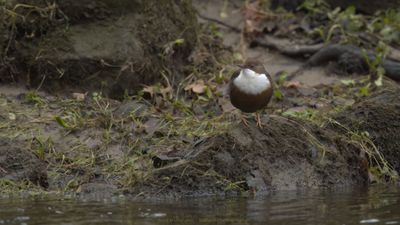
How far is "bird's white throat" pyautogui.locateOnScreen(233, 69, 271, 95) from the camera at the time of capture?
8031mm

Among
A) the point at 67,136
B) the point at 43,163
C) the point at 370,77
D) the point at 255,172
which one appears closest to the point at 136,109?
the point at 67,136

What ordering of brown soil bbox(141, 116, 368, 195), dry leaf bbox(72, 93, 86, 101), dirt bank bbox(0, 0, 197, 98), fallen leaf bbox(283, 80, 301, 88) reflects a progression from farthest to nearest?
fallen leaf bbox(283, 80, 301, 88) → dirt bank bbox(0, 0, 197, 98) → dry leaf bbox(72, 93, 86, 101) → brown soil bbox(141, 116, 368, 195)

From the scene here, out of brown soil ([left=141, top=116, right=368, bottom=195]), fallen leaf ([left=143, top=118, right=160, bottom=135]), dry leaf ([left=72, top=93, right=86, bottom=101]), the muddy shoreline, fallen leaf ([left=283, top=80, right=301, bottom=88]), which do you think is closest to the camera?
brown soil ([left=141, top=116, right=368, bottom=195])

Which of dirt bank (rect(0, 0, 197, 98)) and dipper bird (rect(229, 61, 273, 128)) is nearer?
dipper bird (rect(229, 61, 273, 128))

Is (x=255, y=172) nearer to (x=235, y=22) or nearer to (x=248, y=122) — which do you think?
(x=248, y=122)

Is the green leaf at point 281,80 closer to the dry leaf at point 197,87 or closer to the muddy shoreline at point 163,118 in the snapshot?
the muddy shoreline at point 163,118

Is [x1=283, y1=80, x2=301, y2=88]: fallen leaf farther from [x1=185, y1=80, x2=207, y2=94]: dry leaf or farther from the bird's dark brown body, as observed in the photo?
the bird's dark brown body

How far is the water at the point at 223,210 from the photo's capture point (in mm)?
6164

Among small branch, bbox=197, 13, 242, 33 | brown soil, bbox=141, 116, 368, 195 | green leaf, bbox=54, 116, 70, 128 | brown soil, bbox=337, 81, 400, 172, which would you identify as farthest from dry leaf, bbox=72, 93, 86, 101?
small branch, bbox=197, 13, 242, 33

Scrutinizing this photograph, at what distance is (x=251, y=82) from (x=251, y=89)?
0.30 feet

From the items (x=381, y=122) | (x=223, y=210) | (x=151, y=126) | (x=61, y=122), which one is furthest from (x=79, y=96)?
(x=223, y=210)

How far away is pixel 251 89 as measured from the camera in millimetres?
8023

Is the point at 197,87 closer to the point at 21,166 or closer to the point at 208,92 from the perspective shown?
the point at 208,92

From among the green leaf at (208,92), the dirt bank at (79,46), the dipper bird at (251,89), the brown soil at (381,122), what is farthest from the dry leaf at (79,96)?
the brown soil at (381,122)
